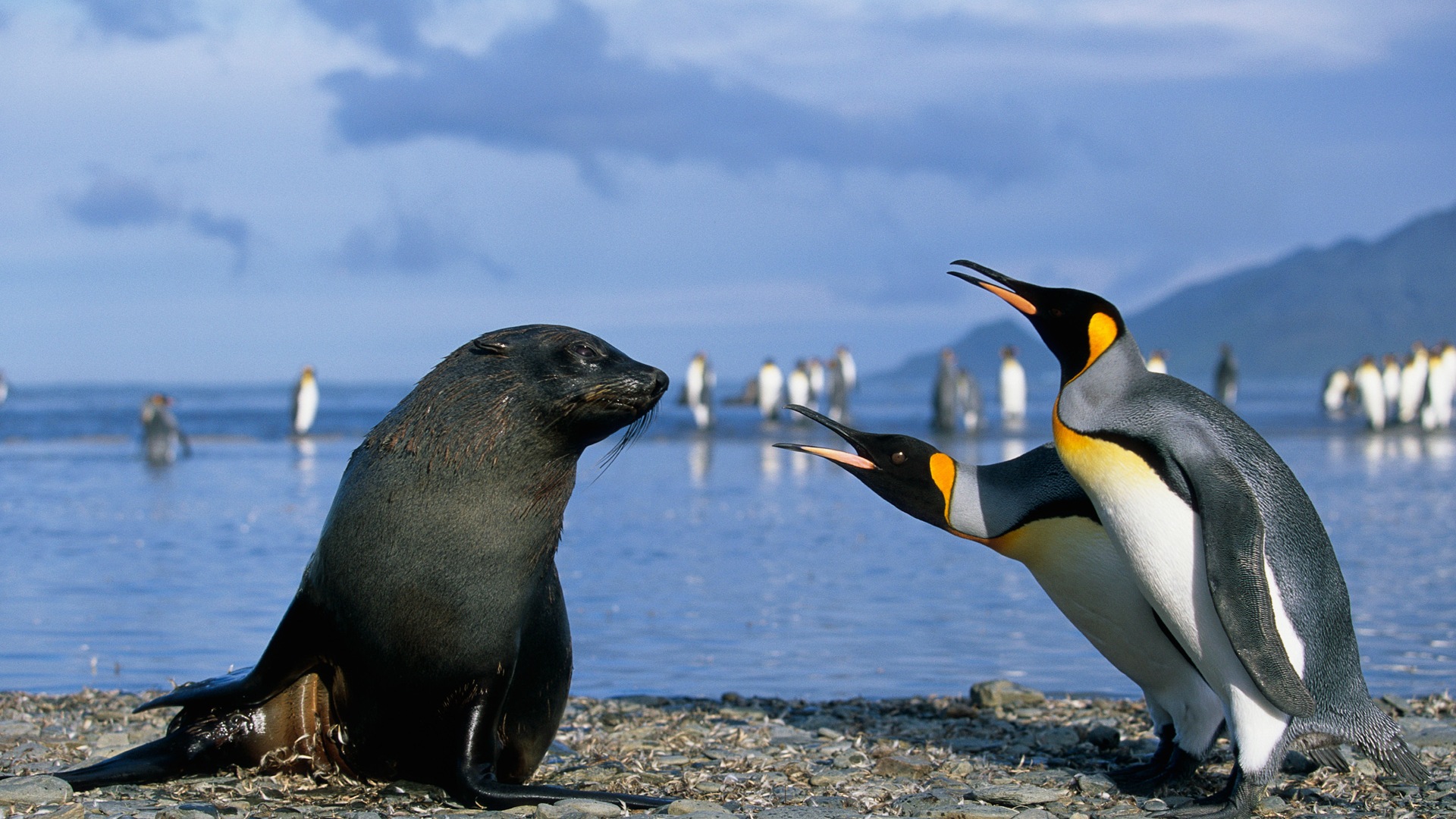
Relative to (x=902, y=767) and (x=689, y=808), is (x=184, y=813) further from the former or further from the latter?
(x=902, y=767)

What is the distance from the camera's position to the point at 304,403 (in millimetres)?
29391

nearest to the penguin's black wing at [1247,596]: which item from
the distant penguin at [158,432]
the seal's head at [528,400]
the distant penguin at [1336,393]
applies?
the seal's head at [528,400]

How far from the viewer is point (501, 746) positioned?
4.04 meters

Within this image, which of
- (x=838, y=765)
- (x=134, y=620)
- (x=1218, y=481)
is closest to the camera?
(x=1218, y=481)

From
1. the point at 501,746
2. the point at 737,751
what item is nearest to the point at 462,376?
the point at 501,746

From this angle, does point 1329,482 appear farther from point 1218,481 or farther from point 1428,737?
point 1218,481

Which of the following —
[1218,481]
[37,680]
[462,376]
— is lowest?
[37,680]

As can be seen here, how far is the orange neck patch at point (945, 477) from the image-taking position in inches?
174

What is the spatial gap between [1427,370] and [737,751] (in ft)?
93.5

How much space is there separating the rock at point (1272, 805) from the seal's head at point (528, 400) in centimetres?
201

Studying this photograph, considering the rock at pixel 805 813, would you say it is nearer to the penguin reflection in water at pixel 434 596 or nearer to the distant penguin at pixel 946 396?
the penguin reflection in water at pixel 434 596

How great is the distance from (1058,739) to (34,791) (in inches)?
126

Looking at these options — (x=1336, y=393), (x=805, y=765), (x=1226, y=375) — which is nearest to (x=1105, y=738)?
(x=805, y=765)

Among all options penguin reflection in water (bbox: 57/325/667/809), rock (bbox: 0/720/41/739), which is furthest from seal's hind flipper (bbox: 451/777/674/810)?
rock (bbox: 0/720/41/739)
